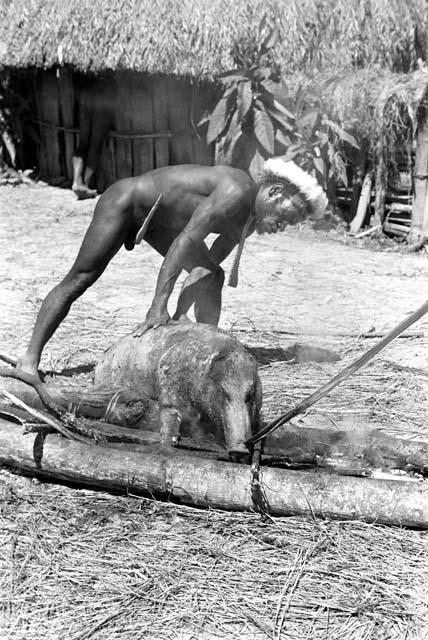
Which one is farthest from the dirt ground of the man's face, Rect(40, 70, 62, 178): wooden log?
Rect(40, 70, 62, 178): wooden log

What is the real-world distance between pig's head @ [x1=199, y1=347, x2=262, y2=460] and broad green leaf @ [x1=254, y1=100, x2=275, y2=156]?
20.9ft

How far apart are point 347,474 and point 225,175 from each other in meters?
1.87

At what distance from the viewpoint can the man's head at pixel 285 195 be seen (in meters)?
4.36

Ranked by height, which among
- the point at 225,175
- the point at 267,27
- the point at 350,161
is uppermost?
the point at 267,27

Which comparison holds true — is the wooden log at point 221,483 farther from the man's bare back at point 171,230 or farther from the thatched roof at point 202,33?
the thatched roof at point 202,33

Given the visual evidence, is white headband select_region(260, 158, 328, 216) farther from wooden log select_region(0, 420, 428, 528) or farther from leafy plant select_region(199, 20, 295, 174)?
leafy plant select_region(199, 20, 295, 174)

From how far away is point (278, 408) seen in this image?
454cm

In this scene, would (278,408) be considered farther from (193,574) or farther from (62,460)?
(193,574)

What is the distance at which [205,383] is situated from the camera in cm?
377

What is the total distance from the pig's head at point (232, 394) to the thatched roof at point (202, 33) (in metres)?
7.38

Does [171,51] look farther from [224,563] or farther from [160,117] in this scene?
[224,563]

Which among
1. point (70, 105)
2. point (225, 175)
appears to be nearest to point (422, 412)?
point (225, 175)

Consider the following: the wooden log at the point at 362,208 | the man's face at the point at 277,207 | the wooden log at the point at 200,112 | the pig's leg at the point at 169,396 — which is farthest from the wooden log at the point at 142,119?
the pig's leg at the point at 169,396

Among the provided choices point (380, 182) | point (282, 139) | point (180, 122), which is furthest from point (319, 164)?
point (180, 122)
